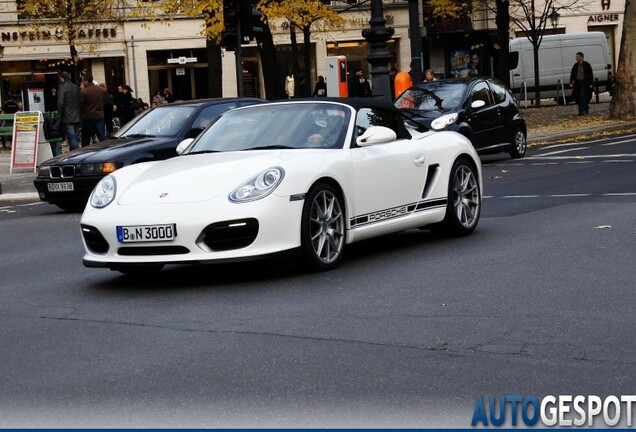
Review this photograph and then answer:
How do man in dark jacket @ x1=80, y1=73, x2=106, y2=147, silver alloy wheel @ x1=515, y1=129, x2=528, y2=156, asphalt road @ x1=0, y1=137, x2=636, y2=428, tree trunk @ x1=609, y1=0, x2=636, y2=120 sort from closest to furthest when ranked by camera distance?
asphalt road @ x1=0, y1=137, x2=636, y2=428 → silver alloy wheel @ x1=515, y1=129, x2=528, y2=156 → man in dark jacket @ x1=80, y1=73, x2=106, y2=147 → tree trunk @ x1=609, y1=0, x2=636, y2=120

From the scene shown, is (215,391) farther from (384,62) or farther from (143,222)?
(384,62)

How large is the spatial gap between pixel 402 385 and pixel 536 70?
42151 mm

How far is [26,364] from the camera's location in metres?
6.95

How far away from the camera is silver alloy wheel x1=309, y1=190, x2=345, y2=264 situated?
9797mm

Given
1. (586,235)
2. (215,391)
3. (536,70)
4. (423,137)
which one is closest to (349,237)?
(423,137)

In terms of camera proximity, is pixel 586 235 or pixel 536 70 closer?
pixel 586 235

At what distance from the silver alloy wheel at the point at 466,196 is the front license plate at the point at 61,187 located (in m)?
7.11

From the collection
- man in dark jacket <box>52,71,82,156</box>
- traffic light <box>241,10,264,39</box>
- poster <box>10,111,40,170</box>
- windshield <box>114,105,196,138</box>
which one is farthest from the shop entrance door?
windshield <box>114,105,196,138</box>

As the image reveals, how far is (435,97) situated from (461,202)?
36.6 feet

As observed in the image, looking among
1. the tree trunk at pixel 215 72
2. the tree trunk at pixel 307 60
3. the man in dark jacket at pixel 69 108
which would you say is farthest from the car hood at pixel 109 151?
the tree trunk at pixel 307 60

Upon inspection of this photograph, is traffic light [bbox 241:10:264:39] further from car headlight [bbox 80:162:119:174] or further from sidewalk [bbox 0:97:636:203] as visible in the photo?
car headlight [bbox 80:162:119:174]

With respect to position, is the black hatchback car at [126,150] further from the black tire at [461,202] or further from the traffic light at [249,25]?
the black tire at [461,202]

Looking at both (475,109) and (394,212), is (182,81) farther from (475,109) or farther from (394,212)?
(394,212)

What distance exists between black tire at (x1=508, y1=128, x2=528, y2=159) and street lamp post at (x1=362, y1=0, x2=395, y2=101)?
2507mm
